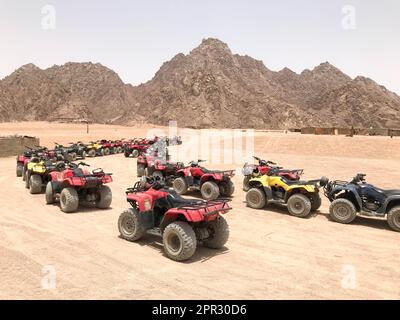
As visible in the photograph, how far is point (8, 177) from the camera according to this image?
1559cm

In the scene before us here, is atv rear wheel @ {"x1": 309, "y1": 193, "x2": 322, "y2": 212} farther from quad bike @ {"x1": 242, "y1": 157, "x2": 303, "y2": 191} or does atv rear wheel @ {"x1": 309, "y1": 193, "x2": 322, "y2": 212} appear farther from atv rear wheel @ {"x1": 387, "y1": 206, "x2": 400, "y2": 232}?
atv rear wheel @ {"x1": 387, "y1": 206, "x2": 400, "y2": 232}

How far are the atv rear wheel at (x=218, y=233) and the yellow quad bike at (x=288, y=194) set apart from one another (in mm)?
3332

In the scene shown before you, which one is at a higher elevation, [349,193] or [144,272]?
[349,193]

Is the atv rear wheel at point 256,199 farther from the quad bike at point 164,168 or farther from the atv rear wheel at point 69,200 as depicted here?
the atv rear wheel at point 69,200

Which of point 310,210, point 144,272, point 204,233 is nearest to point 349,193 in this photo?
point 310,210

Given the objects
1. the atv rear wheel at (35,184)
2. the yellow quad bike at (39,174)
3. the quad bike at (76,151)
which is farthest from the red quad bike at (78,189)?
the quad bike at (76,151)

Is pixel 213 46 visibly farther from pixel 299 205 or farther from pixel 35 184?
pixel 299 205

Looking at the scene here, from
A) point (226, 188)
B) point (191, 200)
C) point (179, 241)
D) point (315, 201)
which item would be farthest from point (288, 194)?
point (179, 241)

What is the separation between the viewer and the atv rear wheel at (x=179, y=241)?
6379mm

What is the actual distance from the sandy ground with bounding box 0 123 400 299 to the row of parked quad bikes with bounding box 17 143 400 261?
1.00ft

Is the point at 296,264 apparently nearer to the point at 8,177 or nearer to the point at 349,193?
the point at 349,193

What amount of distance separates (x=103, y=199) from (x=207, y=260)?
452 cm
